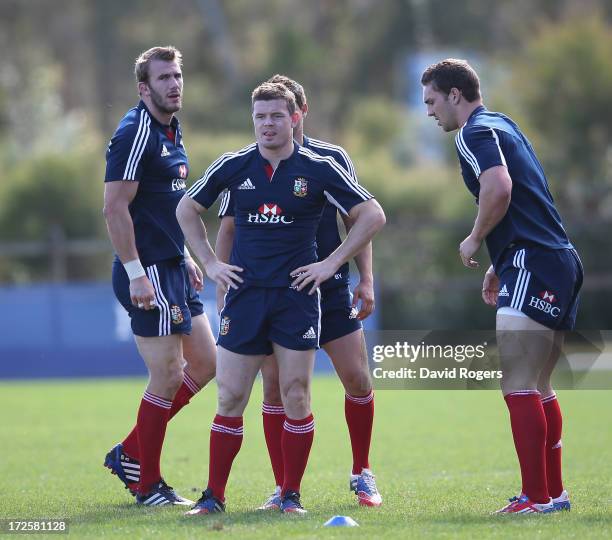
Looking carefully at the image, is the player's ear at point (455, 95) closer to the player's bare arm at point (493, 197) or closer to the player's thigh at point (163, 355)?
the player's bare arm at point (493, 197)

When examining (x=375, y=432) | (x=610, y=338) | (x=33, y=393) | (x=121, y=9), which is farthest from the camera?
(x=121, y=9)

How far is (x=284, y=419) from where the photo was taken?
22.9 ft

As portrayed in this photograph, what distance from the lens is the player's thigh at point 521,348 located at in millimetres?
6301

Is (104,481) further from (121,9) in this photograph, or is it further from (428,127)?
(121,9)

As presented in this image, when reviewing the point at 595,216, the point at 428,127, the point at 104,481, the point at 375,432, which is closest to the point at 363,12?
the point at 428,127

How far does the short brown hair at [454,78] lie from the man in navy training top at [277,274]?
2.44ft

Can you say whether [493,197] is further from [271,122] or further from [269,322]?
[269,322]

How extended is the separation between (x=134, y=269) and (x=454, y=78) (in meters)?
2.18

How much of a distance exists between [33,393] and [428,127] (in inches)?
869

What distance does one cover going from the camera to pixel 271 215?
21.0 feet

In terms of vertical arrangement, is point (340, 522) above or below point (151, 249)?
below

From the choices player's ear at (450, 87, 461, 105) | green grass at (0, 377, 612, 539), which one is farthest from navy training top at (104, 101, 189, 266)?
player's ear at (450, 87, 461, 105)

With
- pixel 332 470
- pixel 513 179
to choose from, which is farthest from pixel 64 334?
pixel 513 179

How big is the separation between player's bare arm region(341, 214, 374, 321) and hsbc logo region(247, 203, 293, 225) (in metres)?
0.55
